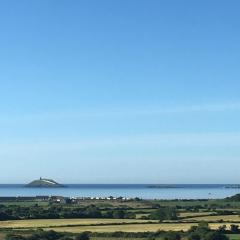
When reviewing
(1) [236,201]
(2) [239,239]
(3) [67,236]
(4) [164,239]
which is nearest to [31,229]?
(3) [67,236]

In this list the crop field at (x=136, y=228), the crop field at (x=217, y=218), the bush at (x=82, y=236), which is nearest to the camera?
the bush at (x=82, y=236)

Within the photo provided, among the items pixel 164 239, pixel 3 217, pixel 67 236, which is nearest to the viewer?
pixel 164 239

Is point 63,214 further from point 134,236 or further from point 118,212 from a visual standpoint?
point 134,236

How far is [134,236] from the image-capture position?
7038 cm

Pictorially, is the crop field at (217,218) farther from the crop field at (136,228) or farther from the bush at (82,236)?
the bush at (82,236)

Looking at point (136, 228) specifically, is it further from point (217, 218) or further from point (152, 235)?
point (217, 218)

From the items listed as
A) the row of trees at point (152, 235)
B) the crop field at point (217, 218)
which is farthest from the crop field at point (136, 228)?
the crop field at point (217, 218)

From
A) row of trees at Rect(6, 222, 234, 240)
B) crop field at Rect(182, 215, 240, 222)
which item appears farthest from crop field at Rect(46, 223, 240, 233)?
crop field at Rect(182, 215, 240, 222)

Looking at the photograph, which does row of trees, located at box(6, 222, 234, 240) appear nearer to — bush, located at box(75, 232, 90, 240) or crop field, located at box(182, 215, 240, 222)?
bush, located at box(75, 232, 90, 240)

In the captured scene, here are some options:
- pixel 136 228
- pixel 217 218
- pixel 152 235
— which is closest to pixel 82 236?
pixel 152 235

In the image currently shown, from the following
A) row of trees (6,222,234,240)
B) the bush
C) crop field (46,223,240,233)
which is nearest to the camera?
row of trees (6,222,234,240)

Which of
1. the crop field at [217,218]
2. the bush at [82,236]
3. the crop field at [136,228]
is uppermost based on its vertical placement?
the crop field at [217,218]

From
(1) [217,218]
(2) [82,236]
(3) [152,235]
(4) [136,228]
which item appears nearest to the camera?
(2) [82,236]

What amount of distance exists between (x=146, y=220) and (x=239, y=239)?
3120 cm
